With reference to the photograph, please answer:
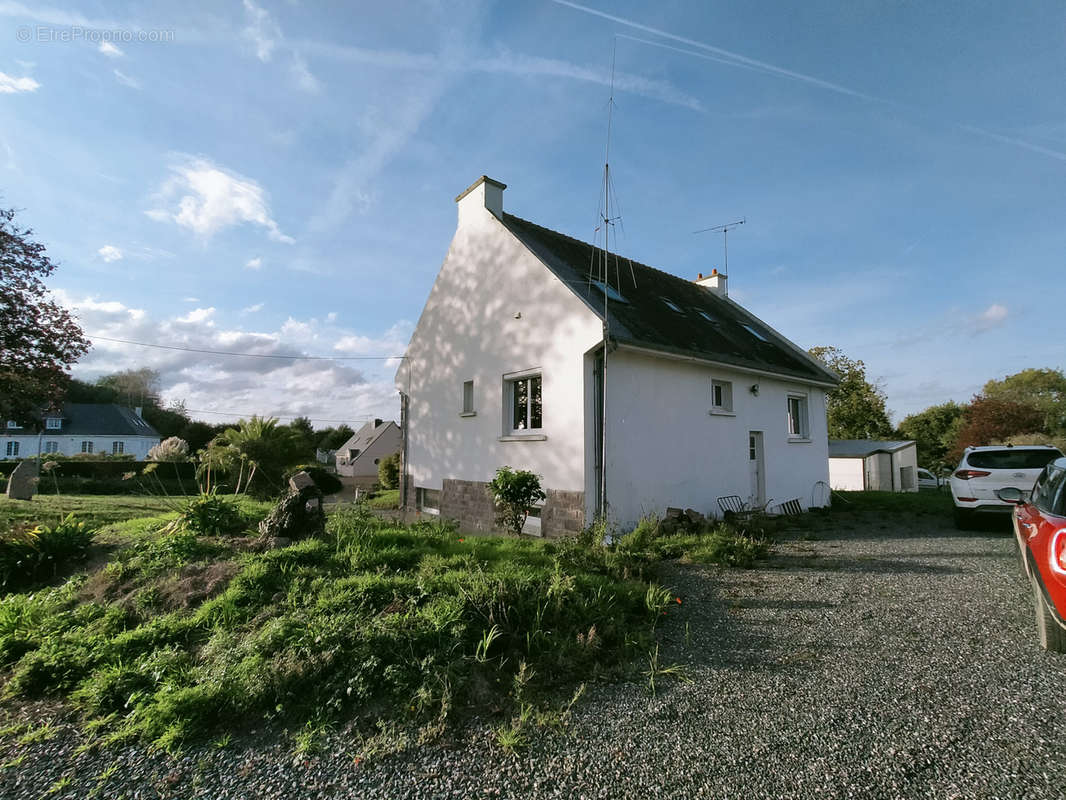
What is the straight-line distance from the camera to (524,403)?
1030 cm

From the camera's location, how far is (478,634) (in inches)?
153

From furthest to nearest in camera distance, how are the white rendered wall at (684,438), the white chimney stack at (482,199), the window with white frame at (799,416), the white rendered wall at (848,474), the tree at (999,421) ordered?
the tree at (999,421) → the white rendered wall at (848,474) → the window with white frame at (799,416) → the white chimney stack at (482,199) → the white rendered wall at (684,438)

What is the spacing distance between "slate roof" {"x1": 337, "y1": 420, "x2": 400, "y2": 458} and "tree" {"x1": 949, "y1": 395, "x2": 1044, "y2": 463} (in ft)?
132

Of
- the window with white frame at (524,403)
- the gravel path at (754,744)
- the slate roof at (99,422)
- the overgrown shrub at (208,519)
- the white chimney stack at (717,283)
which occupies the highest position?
the white chimney stack at (717,283)

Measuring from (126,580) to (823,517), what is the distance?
12.5 m

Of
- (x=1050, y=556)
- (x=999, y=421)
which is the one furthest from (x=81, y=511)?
(x=999, y=421)

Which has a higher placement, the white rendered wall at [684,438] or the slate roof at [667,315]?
the slate roof at [667,315]

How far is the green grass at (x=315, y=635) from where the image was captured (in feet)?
10.7

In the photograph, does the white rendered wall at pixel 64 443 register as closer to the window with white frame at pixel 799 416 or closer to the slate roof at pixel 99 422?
the slate roof at pixel 99 422

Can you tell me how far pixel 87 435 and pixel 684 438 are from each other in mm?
53439

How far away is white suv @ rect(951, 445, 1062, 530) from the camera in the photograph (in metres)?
8.50

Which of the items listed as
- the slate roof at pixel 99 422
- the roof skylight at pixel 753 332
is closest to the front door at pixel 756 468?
the roof skylight at pixel 753 332

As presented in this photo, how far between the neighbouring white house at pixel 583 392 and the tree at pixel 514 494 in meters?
0.69

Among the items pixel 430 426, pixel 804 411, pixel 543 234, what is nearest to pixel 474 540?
pixel 430 426
